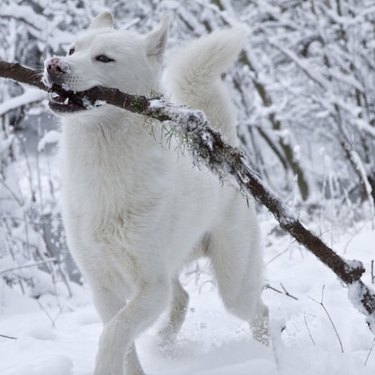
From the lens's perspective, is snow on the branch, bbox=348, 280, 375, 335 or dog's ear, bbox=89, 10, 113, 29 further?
dog's ear, bbox=89, 10, 113, 29

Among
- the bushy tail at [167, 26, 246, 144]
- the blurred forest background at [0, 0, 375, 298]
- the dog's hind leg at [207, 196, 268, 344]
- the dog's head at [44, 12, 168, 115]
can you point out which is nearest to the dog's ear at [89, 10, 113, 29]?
the dog's head at [44, 12, 168, 115]

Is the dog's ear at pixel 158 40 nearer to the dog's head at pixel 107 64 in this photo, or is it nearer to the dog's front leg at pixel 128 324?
the dog's head at pixel 107 64

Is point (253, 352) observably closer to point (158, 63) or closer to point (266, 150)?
point (158, 63)

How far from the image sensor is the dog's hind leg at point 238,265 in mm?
3855

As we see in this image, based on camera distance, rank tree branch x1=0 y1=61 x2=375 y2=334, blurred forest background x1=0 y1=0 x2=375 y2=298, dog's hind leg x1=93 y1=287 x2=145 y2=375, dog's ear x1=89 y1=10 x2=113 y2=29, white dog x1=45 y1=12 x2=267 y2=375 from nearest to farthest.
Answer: tree branch x1=0 y1=61 x2=375 y2=334
white dog x1=45 y1=12 x2=267 y2=375
dog's hind leg x1=93 y1=287 x2=145 y2=375
dog's ear x1=89 y1=10 x2=113 y2=29
blurred forest background x1=0 y1=0 x2=375 y2=298

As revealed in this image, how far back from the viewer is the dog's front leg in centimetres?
265

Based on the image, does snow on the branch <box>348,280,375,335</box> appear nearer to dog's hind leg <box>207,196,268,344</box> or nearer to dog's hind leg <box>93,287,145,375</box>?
dog's hind leg <box>93,287,145,375</box>

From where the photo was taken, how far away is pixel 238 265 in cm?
392

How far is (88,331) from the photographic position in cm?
416

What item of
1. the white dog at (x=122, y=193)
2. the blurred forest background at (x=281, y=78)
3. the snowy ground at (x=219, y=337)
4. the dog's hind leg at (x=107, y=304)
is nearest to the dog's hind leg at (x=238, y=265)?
the snowy ground at (x=219, y=337)

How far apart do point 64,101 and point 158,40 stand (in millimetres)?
775

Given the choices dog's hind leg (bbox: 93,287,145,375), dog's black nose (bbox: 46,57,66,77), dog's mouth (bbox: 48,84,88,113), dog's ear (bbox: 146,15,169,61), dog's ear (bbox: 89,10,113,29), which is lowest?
dog's hind leg (bbox: 93,287,145,375)

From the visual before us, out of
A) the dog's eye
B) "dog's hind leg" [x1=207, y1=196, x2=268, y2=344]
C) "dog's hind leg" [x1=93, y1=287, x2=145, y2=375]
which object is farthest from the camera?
"dog's hind leg" [x1=207, y1=196, x2=268, y2=344]

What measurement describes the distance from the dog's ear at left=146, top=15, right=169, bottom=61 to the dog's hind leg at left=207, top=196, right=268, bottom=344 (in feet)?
3.30
